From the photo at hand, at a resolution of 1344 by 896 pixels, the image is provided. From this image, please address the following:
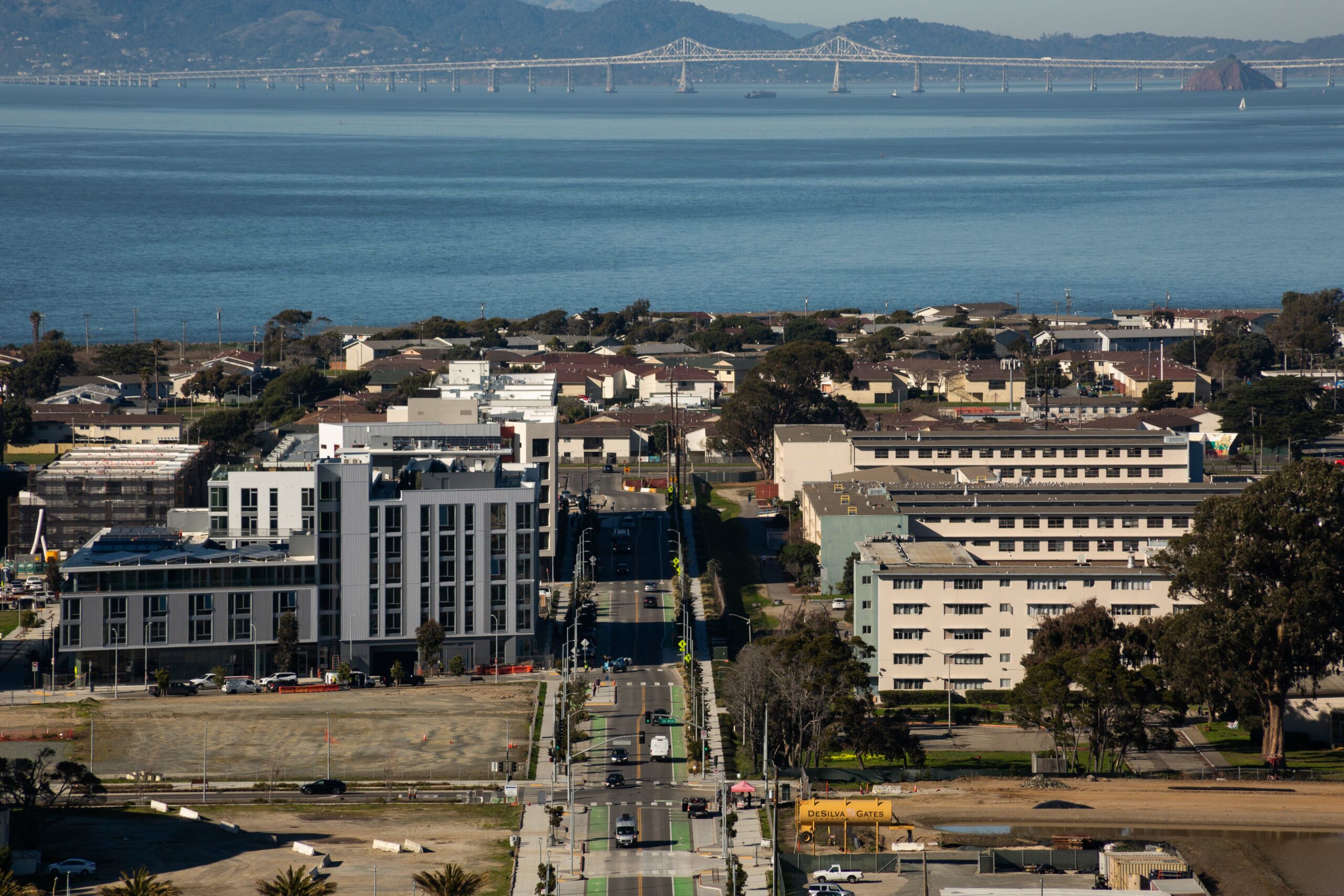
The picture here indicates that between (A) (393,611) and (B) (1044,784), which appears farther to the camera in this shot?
(A) (393,611)

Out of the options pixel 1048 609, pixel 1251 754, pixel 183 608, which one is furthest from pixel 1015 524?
pixel 183 608

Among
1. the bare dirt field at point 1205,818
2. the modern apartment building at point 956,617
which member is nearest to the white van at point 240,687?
the modern apartment building at point 956,617

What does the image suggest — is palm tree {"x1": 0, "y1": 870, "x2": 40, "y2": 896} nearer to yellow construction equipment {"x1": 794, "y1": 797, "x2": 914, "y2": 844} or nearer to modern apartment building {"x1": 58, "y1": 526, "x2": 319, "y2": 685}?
yellow construction equipment {"x1": 794, "y1": 797, "x2": 914, "y2": 844}

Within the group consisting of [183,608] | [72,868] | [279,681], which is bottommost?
[279,681]

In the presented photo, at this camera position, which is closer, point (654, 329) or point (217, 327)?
point (654, 329)

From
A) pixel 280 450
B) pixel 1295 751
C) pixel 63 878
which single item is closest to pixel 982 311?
pixel 280 450

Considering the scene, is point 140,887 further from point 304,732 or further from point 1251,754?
point 1251,754

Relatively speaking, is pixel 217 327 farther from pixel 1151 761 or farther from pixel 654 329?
pixel 1151 761
